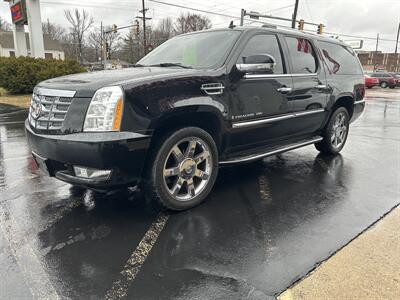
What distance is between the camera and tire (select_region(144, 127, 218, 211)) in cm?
350

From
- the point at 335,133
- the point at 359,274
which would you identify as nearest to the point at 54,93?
the point at 359,274

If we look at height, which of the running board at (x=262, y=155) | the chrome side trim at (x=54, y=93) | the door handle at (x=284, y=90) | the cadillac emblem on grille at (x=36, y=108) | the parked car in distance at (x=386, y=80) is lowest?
the parked car in distance at (x=386, y=80)

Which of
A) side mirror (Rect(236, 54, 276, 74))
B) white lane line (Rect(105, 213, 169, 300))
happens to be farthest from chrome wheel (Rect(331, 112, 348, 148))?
white lane line (Rect(105, 213, 169, 300))

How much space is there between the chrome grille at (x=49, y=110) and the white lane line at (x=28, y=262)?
100cm

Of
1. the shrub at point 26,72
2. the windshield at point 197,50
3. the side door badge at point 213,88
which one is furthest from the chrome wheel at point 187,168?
the shrub at point 26,72

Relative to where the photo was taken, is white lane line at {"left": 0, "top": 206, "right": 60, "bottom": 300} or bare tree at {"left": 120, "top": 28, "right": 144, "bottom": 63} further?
bare tree at {"left": 120, "top": 28, "right": 144, "bottom": 63}

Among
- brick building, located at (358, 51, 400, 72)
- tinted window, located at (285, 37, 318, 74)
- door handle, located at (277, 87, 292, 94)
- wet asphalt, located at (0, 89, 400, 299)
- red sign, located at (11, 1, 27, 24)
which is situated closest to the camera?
wet asphalt, located at (0, 89, 400, 299)

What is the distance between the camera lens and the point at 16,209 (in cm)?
389

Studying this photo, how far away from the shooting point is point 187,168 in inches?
149

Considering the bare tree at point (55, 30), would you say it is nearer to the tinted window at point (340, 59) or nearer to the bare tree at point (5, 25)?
the bare tree at point (5, 25)

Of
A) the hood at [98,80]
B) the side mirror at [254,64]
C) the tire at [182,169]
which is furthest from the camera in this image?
the side mirror at [254,64]

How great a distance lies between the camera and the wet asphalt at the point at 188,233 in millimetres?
2605

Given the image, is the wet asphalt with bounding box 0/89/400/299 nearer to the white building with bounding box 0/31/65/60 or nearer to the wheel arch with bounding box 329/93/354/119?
the wheel arch with bounding box 329/93/354/119

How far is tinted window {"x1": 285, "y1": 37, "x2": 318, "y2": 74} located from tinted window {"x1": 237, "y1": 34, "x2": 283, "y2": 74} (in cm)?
30
